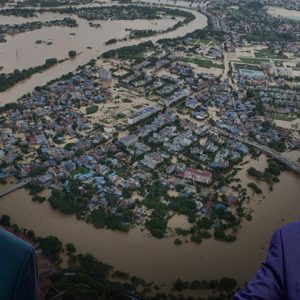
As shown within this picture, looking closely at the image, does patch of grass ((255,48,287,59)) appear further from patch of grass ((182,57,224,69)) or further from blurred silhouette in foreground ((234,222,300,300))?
blurred silhouette in foreground ((234,222,300,300))

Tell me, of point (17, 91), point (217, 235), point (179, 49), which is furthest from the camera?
point (179, 49)

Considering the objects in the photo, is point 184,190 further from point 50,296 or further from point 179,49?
point 179,49

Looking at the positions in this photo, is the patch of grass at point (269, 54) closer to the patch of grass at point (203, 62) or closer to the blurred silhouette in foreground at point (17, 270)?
the patch of grass at point (203, 62)

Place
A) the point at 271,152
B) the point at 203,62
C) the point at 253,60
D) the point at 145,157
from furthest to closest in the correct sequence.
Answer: the point at 253,60
the point at 203,62
the point at 271,152
the point at 145,157

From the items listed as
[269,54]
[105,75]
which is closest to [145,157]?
[105,75]

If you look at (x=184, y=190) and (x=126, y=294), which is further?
(x=184, y=190)

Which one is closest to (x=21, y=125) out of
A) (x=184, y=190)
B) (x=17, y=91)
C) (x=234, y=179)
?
(x=17, y=91)

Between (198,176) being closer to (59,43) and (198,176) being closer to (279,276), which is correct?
(279,276)
